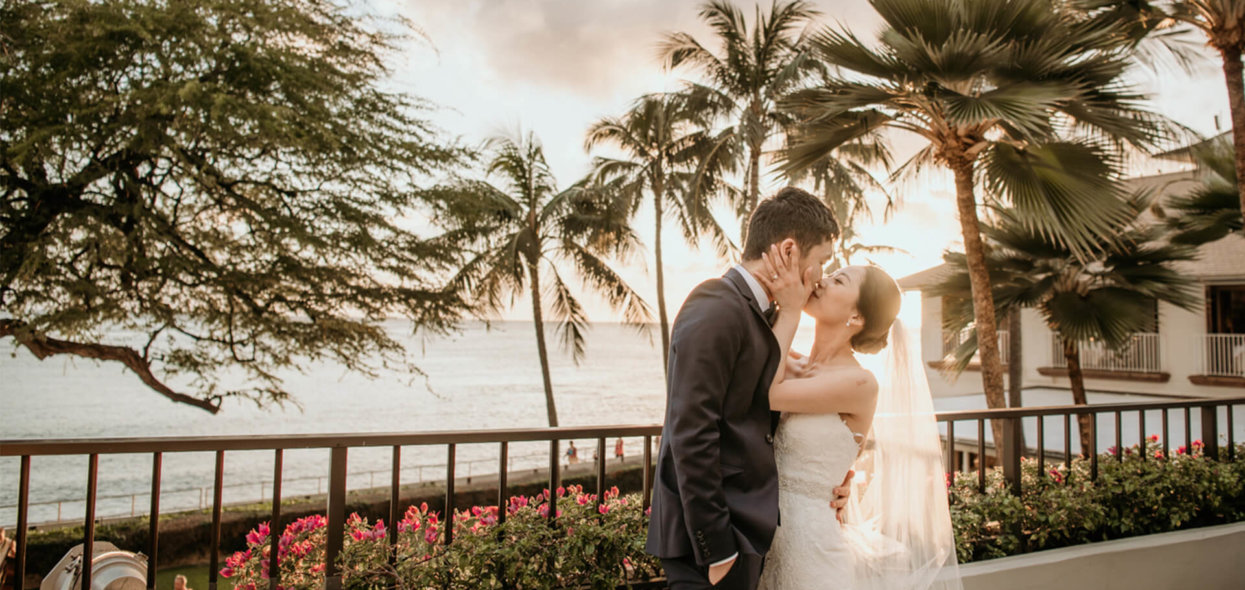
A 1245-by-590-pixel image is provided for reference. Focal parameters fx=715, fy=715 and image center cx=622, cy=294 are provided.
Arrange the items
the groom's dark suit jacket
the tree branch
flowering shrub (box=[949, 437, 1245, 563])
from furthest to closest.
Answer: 1. the tree branch
2. flowering shrub (box=[949, 437, 1245, 563])
3. the groom's dark suit jacket

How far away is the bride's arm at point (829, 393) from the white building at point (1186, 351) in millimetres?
13328

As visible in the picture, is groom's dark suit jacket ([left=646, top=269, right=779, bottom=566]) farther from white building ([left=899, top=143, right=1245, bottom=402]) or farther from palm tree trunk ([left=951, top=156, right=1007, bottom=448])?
white building ([left=899, top=143, right=1245, bottom=402])

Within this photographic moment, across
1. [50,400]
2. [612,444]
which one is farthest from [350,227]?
[50,400]

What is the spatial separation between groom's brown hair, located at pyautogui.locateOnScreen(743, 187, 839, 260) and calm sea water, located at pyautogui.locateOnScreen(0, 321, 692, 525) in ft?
46.1

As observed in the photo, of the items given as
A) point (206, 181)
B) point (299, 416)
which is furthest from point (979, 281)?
point (299, 416)

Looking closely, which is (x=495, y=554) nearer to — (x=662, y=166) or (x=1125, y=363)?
(x=662, y=166)

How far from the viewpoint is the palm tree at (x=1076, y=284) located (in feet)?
→ 31.6

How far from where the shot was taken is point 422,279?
13.0 m

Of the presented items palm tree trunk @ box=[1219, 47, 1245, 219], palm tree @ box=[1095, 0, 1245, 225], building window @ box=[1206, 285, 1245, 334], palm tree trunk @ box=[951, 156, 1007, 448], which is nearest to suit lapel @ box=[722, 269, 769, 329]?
palm tree trunk @ box=[951, 156, 1007, 448]

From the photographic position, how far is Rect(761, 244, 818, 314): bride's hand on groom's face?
6.68 feet

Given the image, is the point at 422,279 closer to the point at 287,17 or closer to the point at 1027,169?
the point at 287,17

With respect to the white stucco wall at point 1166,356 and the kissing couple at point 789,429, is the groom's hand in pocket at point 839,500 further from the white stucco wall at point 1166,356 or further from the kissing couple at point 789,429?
the white stucco wall at point 1166,356

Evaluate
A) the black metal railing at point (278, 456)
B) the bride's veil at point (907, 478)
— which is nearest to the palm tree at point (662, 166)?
the bride's veil at point (907, 478)

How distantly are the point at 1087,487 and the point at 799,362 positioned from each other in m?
2.94
